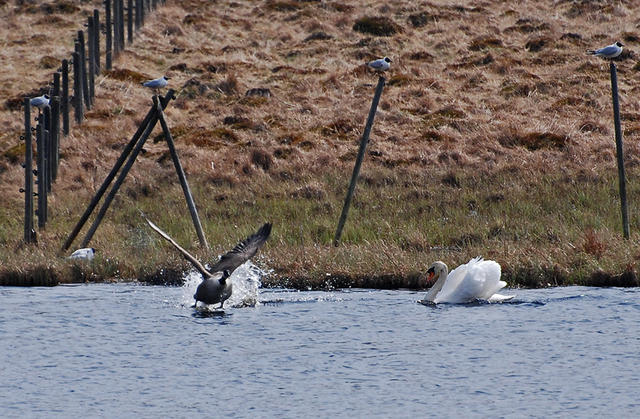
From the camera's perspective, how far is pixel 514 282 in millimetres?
15484

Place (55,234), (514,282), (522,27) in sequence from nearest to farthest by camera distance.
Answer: (514,282) < (55,234) < (522,27)

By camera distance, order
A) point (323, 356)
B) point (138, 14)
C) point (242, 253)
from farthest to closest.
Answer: point (138, 14) → point (242, 253) → point (323, 356)

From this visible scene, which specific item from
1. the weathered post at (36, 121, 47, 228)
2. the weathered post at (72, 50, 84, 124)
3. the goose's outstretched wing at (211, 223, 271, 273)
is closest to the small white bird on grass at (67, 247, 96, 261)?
the goose's outstretched wing at (211, 223, 271, 273)

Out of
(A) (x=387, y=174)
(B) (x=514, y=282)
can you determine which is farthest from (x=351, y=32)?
(B) (x=514, y=282)

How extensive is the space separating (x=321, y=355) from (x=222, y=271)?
10.1 ft

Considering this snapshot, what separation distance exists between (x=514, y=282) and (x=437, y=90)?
18.9 metres

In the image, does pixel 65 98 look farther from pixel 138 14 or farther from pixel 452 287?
pixel 138 14

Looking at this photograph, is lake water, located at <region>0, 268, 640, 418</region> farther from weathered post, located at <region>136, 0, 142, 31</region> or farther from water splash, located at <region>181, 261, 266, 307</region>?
weathered post, located at <region>136, 0, 142, 31</region>

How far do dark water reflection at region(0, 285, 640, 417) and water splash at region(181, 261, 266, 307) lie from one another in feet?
0.67

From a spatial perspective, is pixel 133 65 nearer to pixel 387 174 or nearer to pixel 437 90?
pixel 437 90

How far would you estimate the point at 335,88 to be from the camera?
34781mm

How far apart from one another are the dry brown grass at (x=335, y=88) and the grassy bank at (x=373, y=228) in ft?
1.41

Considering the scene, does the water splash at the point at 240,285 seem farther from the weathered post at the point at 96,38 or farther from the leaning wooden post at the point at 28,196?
the weathered post at the point at 96,38

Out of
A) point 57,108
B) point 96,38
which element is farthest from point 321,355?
point 96,38
